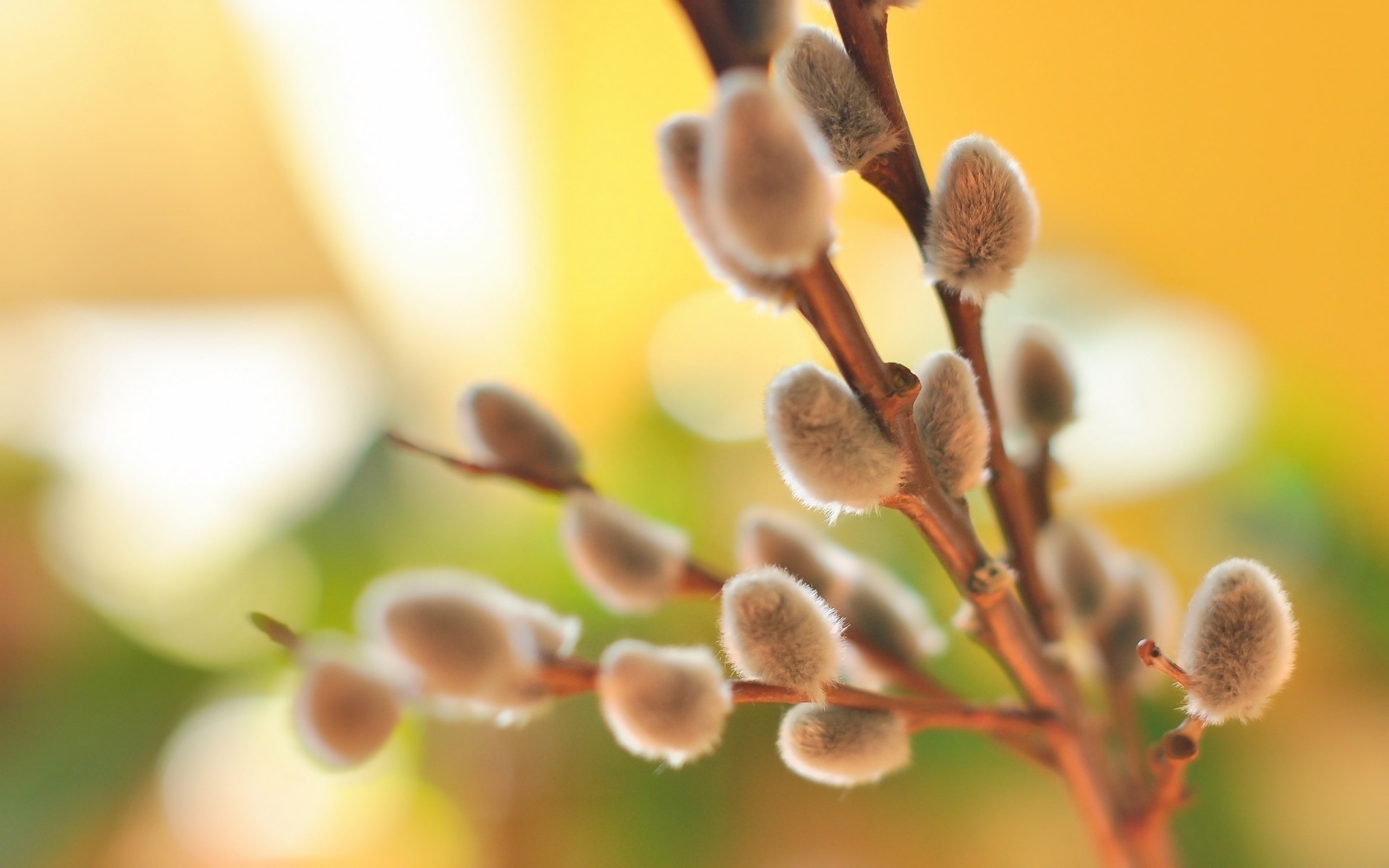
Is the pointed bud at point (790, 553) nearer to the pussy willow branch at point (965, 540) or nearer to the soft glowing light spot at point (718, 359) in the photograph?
the pussy willow branch at point (965, 540)

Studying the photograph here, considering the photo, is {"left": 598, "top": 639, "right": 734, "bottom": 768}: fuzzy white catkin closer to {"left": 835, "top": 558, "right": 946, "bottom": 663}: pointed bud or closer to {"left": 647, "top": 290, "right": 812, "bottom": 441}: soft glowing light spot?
{"left": 835, "top": 558, "right": 946, "bottom": 663}: pointed bud

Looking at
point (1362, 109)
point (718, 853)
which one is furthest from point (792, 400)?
point (1362, 109)

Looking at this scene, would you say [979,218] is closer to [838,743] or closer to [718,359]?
[838,743]

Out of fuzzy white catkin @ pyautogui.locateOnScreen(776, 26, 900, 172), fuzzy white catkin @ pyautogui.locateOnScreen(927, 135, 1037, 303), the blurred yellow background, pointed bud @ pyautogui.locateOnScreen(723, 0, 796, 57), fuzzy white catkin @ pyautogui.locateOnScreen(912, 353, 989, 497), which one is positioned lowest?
the blurred yellow background

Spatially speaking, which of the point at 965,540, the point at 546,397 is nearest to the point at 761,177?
the point at 965,540

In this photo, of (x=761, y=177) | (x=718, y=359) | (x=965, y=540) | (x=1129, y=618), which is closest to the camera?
(x=761, y=177)

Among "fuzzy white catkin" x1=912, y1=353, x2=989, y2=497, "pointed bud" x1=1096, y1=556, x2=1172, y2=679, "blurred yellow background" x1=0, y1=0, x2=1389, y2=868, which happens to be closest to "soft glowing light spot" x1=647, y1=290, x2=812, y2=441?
"blurred yellow background" x1=0, y1=0, x2=1389, y2=868

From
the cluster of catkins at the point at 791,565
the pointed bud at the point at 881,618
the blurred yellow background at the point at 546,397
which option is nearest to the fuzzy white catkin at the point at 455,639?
the cluster of catkins at the point at 791,565
